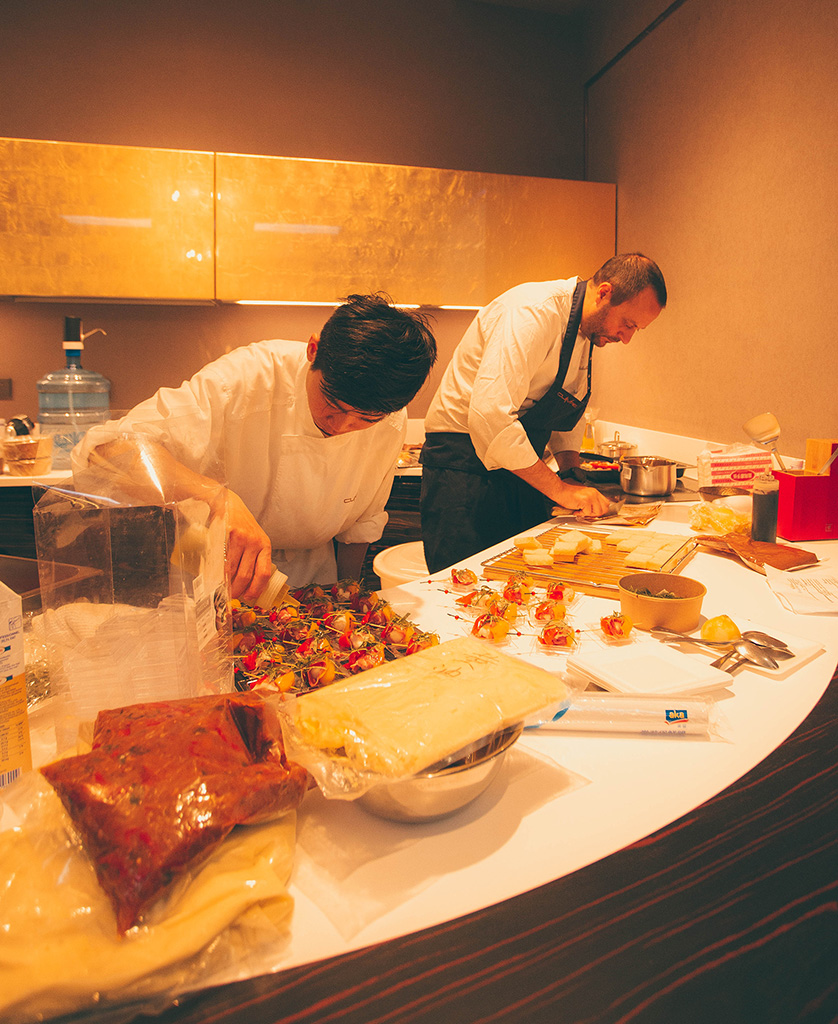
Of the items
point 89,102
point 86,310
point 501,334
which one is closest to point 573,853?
point 501,334

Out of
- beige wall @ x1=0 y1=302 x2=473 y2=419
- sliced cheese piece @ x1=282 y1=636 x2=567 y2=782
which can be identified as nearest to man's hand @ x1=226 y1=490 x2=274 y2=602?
sliced cheese piece @ x1=282 y1=636 x2=567 y2=782

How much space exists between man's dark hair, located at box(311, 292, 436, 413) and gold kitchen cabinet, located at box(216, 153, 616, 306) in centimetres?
219

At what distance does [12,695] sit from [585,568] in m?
1.22

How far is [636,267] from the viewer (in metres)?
2.40

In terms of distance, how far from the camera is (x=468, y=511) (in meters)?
2.61

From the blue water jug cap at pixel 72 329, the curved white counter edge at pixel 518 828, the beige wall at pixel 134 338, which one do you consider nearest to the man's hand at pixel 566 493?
the curved white counter edge at pixel 518 828

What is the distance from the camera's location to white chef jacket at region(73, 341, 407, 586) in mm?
1633

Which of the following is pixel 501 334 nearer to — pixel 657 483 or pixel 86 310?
pixel 657 483

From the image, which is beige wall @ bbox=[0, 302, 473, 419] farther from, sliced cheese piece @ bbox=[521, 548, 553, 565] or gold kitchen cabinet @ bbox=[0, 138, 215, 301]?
sliced cheese piece @ bbox=[521, 548, 553, 565]

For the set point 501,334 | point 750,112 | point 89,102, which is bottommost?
point 501,334

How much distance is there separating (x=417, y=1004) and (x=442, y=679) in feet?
1.01

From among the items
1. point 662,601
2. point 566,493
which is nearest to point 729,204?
point 566,493

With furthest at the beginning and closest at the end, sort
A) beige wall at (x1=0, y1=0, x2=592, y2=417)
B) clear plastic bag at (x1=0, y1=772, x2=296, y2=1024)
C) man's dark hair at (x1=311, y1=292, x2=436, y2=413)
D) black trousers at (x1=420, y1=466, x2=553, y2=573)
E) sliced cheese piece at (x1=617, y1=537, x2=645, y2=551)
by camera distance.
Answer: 1. beige wall at (x1=0, y1=0, x2=592, y2=417)
2. black trousers at (x1=420, y1=466, x2=553, y2=573)
3. sliced cheese piece at (x1=617, y1=537, x2=645, y2=551)
4. man's dark hair at (x1=311, y1=292, x2=436, y2=413)
5. clear plastic bag at (x1=0, y1=772, x2=296, y2=1024)

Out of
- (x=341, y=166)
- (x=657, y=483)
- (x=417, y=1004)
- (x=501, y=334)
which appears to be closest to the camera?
(x=417, y=1004)
